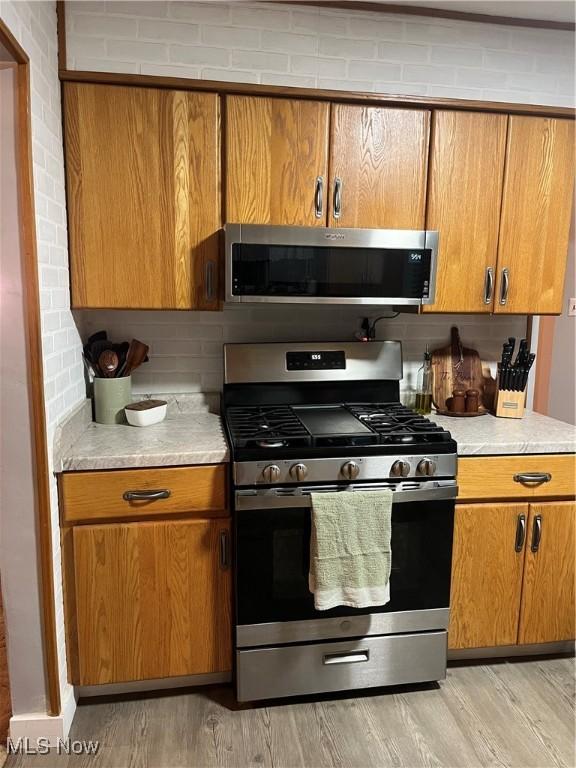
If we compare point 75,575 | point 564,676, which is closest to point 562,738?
point 564,676

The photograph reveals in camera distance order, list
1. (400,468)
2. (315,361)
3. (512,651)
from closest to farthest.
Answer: (400,468) → (512,651) → (315,361)

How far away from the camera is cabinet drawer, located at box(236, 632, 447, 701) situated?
186 centimetres

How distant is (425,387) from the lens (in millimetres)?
2471

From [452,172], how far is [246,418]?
49.1 inches

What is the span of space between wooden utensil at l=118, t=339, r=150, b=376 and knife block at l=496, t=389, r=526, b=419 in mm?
1527

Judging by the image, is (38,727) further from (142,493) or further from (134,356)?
(134,356)

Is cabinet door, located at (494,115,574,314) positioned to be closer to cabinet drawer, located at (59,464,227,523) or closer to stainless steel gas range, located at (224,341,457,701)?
stainless steel gas range, located at (224,341,457,701)

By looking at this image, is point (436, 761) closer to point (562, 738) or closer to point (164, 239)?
point (562, 738)

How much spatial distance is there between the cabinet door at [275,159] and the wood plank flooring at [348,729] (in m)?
1.76

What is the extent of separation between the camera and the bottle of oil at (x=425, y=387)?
7.95 feet

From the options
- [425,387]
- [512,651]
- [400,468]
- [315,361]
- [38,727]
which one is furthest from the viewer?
[425,387]

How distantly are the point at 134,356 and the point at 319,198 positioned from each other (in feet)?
3.13

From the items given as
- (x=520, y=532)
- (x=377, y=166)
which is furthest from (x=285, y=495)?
(x=377, y=166)

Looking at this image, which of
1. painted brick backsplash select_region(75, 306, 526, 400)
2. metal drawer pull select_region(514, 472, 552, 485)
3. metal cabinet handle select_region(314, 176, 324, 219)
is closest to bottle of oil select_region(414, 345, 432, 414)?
painted brick backsplash select_region(75, 306, 526, 400)
